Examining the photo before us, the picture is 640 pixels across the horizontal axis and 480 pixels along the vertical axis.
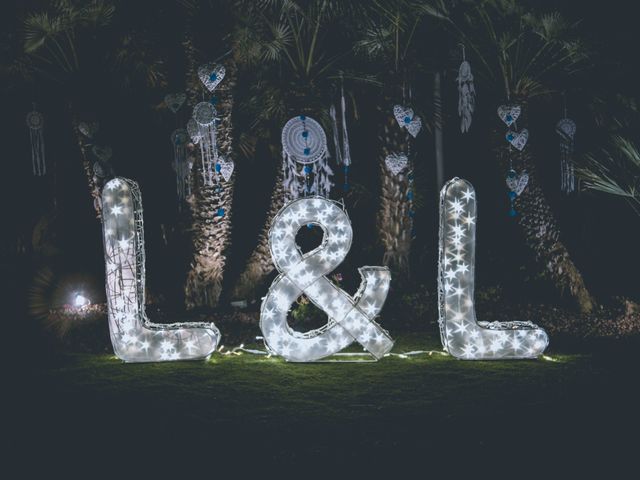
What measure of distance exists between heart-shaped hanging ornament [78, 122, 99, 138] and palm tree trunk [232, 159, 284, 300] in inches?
149

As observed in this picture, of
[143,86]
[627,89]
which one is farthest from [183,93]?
[627,89]

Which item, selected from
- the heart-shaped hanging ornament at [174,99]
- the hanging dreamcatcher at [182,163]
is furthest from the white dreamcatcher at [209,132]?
the heart-shaped hanging ornament at [174,99]

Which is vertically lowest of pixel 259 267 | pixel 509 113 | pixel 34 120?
pixel 259 267

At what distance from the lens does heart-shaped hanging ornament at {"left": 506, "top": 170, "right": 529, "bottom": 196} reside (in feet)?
36.7

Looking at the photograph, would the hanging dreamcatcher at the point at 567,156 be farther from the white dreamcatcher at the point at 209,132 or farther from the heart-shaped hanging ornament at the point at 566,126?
the white dreamcatcher at the point at 209,132

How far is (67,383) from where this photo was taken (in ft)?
24.5

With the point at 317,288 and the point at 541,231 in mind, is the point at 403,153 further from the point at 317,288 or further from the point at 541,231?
the point at 317,288

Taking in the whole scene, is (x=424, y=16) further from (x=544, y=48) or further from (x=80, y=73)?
(x=80, y=73)

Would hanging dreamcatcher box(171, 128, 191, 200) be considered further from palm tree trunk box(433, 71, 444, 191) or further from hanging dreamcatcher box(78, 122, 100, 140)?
palm tree trunk box(433, 71, 444, 191)

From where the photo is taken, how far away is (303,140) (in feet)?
34.2

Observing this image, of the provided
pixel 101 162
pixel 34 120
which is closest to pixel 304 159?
pixel 101 162

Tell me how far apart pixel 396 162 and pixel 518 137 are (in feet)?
7.14

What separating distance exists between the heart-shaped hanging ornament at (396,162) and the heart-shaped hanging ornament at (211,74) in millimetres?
3359

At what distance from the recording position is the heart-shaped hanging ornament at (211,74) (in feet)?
36.7
